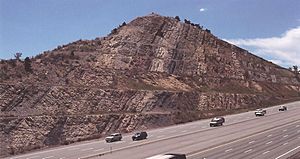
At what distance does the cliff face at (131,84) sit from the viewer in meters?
69.8

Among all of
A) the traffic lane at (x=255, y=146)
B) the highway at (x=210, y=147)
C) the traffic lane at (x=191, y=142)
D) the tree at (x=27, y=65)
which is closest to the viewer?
the traffic lane at (x=255, y=146)

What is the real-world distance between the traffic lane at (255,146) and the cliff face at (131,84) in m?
22.6

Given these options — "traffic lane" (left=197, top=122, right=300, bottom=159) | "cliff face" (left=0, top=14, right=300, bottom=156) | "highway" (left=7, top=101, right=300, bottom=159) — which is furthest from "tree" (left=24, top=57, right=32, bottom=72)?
"traffic lane" (left=197, top=122, right=300, bottom=159)

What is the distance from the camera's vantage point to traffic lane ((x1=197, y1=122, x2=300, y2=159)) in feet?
130

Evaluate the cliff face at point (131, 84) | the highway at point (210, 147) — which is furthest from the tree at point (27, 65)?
the highway at point (210, 147)

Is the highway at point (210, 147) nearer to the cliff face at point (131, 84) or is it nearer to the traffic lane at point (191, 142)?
the traffic lane at point (191, 142)

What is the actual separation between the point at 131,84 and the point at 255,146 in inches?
2120

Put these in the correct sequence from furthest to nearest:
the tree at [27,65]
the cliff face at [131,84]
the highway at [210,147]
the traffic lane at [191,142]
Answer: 1. the tree at [27,65]
2. the cliff face at [131,84]
3. the traffic lane at [191,142]
4. the highway at [210,147]

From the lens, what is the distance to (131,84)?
96938mm

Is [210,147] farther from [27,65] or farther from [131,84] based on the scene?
[131,84]

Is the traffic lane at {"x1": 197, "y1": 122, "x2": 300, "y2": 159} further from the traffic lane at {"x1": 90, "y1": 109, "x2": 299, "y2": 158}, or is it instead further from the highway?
the traffic lane at {"x1": 90, "y1": 109, "x2": 299, "y2": 158}

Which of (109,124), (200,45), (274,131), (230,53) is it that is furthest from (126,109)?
(230,53)

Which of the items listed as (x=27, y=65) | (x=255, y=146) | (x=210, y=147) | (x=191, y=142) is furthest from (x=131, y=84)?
A: (x=255, y=146)

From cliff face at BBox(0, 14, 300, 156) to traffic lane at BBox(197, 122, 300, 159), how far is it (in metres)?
22.6
